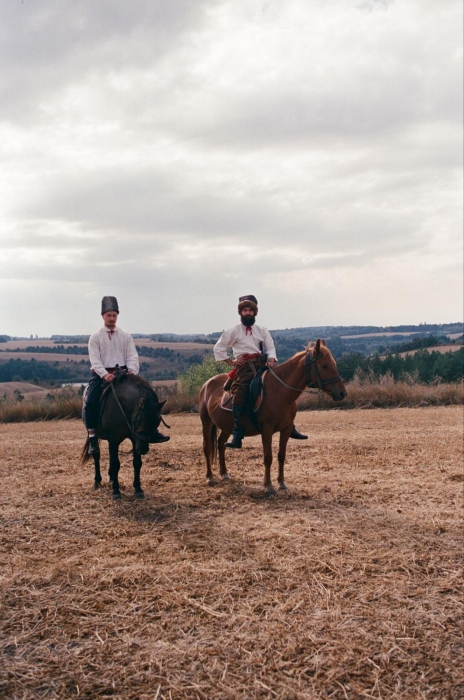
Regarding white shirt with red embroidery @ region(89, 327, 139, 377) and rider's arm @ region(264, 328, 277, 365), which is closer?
white shirt with red embroidery @ region(89, 327, 139, 377)

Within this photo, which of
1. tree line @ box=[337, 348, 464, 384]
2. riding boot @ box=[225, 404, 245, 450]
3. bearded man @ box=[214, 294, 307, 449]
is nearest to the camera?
riding boot @ box=[225, 404, 245, 450]

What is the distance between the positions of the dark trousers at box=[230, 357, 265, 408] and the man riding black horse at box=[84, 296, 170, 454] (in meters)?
1.45

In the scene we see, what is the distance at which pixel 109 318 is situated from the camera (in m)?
7.94

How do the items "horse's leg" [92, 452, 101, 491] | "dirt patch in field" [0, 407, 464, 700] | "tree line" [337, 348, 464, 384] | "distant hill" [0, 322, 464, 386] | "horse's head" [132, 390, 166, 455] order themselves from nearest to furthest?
"dirt patch in field" [0, 407, 464, 700] → "horse's head" [132, 390, 166, 455] → "horse's leg" [92, 452, 101, 491] → "tree line" [337, 348, 464, 384] → "distant hill" [0, 322, 464, 386]

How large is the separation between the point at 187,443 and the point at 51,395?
32.2 ft

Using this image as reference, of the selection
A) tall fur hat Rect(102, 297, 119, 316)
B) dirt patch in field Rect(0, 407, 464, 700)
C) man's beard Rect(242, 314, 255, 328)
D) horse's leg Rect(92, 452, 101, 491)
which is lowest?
dirt patch in field Rect(0, 407, 464, 700)

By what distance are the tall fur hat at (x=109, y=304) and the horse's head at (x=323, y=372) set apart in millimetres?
2821

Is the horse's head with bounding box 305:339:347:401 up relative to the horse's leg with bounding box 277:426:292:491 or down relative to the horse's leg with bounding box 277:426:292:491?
up

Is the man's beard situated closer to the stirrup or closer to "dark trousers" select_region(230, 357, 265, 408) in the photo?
"dark trousers" select_region(230, 357, 265, 408)

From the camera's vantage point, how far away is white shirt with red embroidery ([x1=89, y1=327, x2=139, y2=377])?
790 centimetres

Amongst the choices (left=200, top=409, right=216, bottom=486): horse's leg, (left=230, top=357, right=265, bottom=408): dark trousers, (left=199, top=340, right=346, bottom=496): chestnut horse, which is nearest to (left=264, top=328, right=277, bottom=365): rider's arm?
(left=230, top=357, right=265, bottom=408): dark trousers

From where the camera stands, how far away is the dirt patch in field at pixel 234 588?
3387 millimetres

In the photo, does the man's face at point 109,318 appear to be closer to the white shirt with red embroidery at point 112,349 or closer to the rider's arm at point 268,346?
the white shirt with red embroidery at point 112,349

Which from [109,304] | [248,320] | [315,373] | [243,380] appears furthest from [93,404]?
[315,373]
